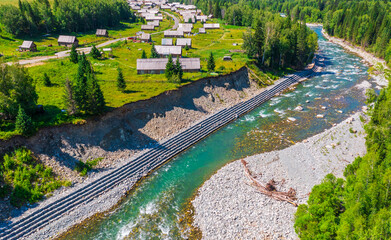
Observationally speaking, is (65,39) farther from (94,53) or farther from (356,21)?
(356,21)

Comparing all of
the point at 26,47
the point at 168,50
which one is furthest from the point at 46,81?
the point at 168,50

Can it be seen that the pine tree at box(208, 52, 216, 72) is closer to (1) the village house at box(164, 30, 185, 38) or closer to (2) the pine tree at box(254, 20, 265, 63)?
(2) the pine tree at box(254, 20, 265, 63)

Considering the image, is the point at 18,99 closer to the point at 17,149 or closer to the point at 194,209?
the point at 17,149

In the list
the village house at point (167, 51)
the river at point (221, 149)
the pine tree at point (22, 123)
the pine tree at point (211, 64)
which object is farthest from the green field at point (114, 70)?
the river at point (221, 149)

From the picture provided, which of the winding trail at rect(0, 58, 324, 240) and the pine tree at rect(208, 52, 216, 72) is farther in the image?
the pine tree at rect(208, 52, 216, 72)

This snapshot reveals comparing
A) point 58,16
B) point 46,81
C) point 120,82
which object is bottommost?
point 46,81

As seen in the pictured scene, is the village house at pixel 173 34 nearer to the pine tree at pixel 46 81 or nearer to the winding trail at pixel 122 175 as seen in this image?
the winding trail at pixel 122 175

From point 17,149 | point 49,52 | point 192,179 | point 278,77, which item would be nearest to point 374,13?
point 278,77

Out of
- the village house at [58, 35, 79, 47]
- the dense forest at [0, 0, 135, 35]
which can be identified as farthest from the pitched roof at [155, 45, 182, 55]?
the dense forest at [0, 0, 135, 35]
